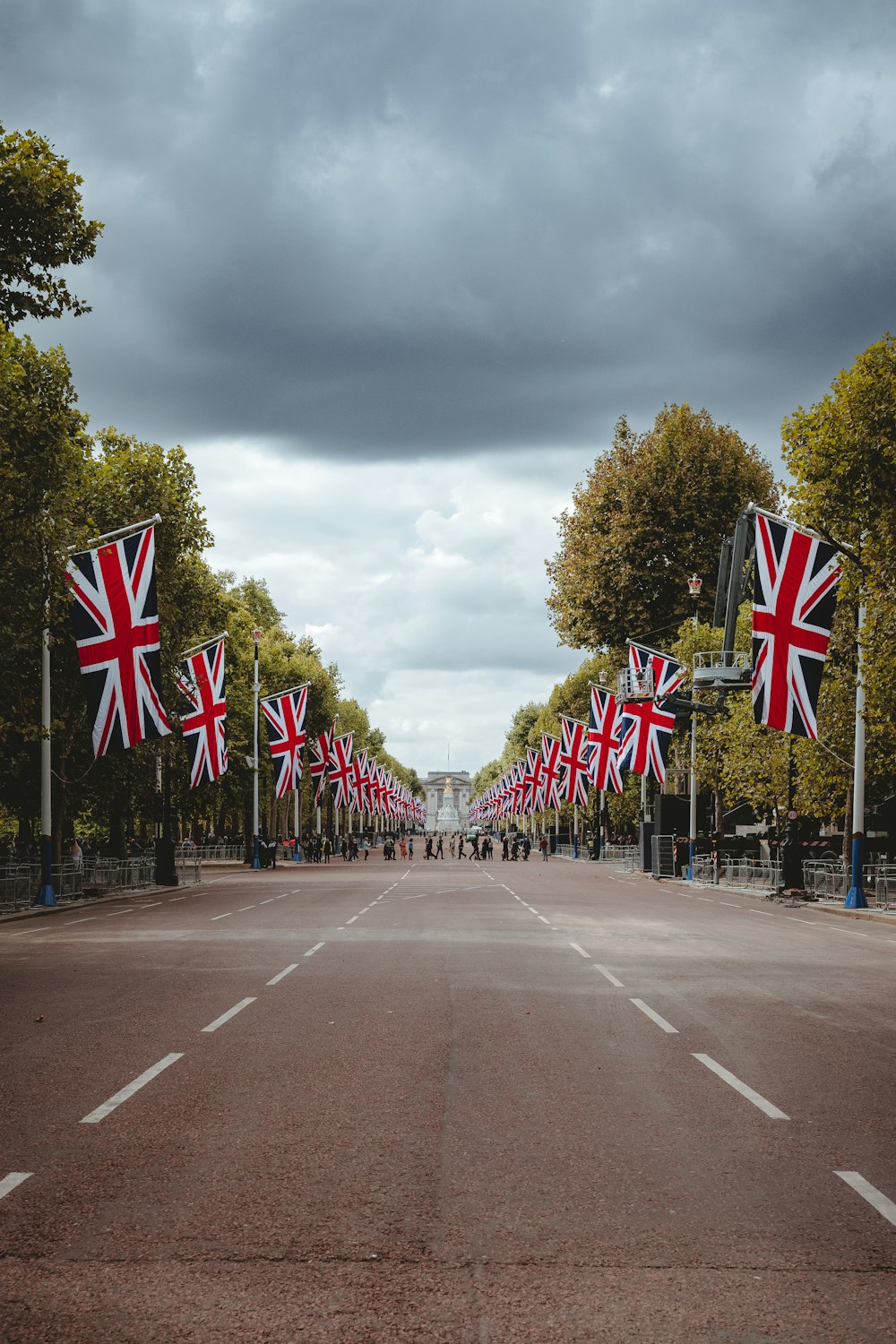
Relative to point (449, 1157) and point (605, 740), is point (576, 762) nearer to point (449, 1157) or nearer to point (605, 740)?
point (605, 740)

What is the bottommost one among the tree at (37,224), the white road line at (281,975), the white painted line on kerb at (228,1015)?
the white road line at (281,975)

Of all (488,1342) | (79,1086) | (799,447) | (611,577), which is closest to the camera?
(488,1342)

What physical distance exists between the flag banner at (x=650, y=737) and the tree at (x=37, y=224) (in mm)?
29667

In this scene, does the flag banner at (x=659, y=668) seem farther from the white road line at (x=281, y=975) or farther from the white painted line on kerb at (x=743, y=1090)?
the white painted line on kerb at (x=743, y=1090)

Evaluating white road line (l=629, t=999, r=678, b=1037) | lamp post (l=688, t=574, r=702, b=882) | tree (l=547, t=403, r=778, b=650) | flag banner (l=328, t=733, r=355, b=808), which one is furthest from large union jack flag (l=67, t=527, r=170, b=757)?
flag banner (l=328, t=733, r=355, b=808)

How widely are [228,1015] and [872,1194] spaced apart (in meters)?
7.63

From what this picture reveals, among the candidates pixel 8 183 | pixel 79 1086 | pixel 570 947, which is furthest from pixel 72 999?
pixel 8 183

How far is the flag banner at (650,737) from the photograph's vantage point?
154 ft

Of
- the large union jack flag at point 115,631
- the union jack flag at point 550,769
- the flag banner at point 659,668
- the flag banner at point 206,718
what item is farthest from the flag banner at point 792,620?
the union jack flag at point 550,769

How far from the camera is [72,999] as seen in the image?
14.3 m

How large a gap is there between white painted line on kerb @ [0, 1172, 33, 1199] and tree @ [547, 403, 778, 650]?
5133 centimetres

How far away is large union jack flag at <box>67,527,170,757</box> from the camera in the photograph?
27.6m

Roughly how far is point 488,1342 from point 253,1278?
1.13m

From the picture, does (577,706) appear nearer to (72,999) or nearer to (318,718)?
(318,718)
